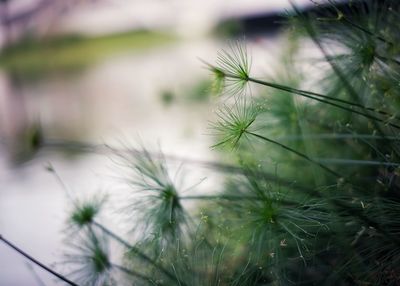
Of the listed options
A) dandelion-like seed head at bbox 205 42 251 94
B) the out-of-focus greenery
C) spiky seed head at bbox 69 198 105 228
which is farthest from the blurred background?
dandelion-like seed head at bbox 205 42 251 94

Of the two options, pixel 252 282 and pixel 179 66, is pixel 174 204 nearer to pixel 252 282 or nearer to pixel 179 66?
pixel 252 282

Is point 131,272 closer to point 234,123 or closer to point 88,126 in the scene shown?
point 234,123

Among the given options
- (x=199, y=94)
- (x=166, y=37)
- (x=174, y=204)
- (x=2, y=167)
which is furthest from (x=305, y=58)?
(x=166, y=37)

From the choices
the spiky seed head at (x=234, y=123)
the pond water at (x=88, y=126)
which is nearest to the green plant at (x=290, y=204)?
the spiky seed head at (x=234, y=123)

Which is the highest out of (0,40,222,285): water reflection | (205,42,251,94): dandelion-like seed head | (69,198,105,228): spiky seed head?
(0,40,222,285): water reflection

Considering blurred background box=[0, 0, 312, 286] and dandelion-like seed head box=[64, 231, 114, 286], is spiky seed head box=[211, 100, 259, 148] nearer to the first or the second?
dandelion-like seed head box=[64, 231, 114, 286]

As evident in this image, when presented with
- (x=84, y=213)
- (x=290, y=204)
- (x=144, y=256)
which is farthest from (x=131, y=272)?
(x=290, y=204)

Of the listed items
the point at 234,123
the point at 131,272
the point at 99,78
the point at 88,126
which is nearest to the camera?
the point at 234,123

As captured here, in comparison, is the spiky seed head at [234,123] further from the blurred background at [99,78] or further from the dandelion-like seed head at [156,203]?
the blurred background at [99,78]
